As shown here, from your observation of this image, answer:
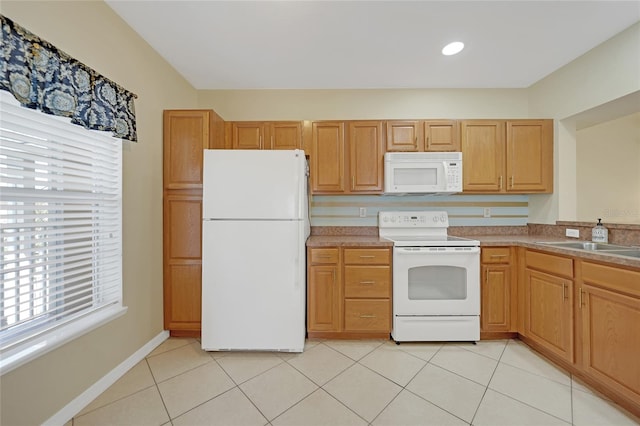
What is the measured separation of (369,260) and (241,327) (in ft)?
4.05

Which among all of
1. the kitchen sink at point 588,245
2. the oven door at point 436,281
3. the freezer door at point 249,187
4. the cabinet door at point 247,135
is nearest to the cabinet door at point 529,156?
the kitchen sink at point 588,245

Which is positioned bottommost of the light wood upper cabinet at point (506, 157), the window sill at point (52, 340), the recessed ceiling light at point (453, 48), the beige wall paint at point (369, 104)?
the window sill at point (52, 340)

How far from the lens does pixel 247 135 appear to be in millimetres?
2740

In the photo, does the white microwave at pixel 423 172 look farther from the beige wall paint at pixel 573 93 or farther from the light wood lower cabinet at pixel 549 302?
the beige wall paint at pixel 573 93

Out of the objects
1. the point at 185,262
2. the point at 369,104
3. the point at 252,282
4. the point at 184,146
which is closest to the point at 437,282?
the point at 252,282

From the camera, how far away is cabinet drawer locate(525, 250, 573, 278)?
6.17ft

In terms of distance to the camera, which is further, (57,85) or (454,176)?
(454,176)

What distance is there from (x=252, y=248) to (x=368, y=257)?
1040 mm

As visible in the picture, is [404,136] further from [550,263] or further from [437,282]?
[550,263]

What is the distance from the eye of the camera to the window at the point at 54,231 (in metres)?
1.24

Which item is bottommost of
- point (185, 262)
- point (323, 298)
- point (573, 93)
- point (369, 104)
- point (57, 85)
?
point (323, 298)

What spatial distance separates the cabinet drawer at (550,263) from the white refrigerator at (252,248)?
2000 millimetres

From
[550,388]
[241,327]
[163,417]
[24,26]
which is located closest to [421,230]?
[550,388]

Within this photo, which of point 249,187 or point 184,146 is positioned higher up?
point 184,146
